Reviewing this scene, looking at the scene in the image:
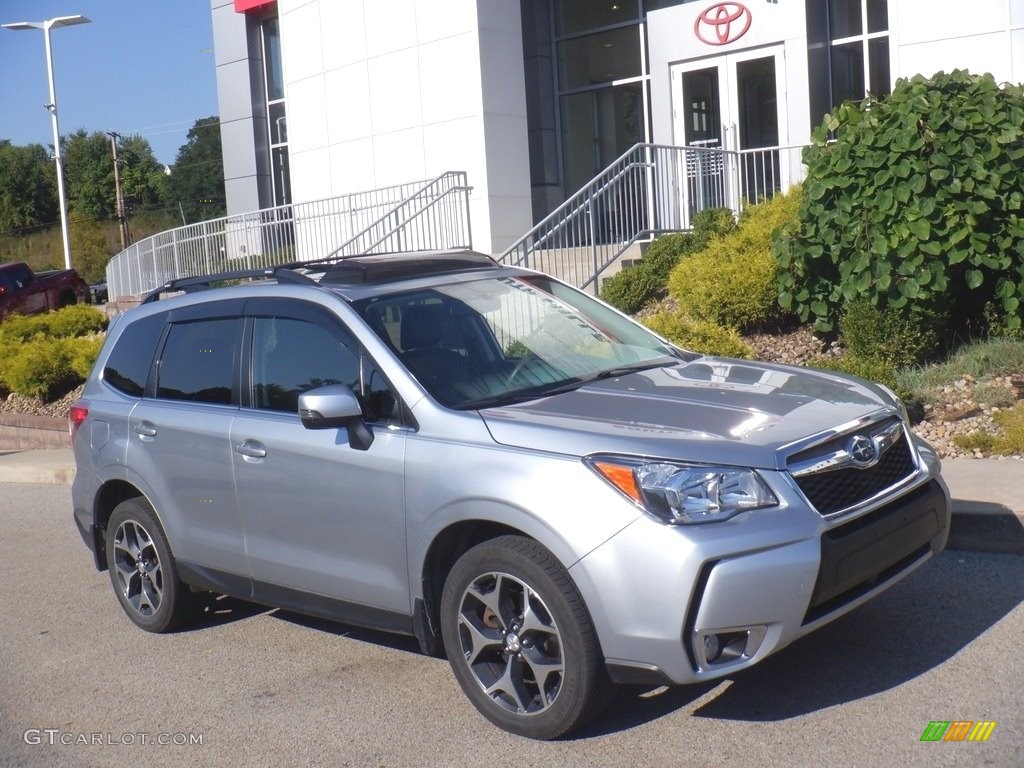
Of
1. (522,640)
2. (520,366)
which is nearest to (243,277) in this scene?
(520,366)

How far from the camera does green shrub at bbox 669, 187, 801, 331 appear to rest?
10891mm

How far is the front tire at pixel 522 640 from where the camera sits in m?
→ 4.21

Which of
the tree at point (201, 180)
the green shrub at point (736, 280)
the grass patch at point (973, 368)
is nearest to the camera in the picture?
the grass patch at point (973, 368)

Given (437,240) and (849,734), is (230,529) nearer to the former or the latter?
(849,734)

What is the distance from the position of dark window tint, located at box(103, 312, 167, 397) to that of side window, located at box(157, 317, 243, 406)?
0.16 metres

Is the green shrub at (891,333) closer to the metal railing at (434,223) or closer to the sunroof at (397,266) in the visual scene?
the sunroof at (397,266)

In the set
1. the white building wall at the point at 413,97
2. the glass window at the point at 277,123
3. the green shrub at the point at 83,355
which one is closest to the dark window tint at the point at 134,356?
the green shrub at the point at 83,355

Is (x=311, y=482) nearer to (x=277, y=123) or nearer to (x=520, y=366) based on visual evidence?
(x=520, y=366)

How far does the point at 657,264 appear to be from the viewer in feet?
42.2

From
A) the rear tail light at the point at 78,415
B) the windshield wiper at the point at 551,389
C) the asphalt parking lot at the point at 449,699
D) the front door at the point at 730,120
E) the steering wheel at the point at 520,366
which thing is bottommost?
the asphalt parking lot at the point at 449,699

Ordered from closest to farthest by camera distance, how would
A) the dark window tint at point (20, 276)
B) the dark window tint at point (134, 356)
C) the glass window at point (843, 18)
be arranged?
the dark window tint at point (134, 356) < the glass window at point (843, 18) < the dark window tint at point (20, 276)

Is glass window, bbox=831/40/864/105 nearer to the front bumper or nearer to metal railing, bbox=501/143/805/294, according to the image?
metal railing, bbox=501/143/805/294

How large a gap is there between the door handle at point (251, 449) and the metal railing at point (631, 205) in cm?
883

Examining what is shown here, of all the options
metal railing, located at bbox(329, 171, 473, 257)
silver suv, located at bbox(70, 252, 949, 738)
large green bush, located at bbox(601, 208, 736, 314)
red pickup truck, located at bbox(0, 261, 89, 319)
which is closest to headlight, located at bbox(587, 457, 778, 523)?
silver suv, located at bbox(70, 252, 949, 738)
